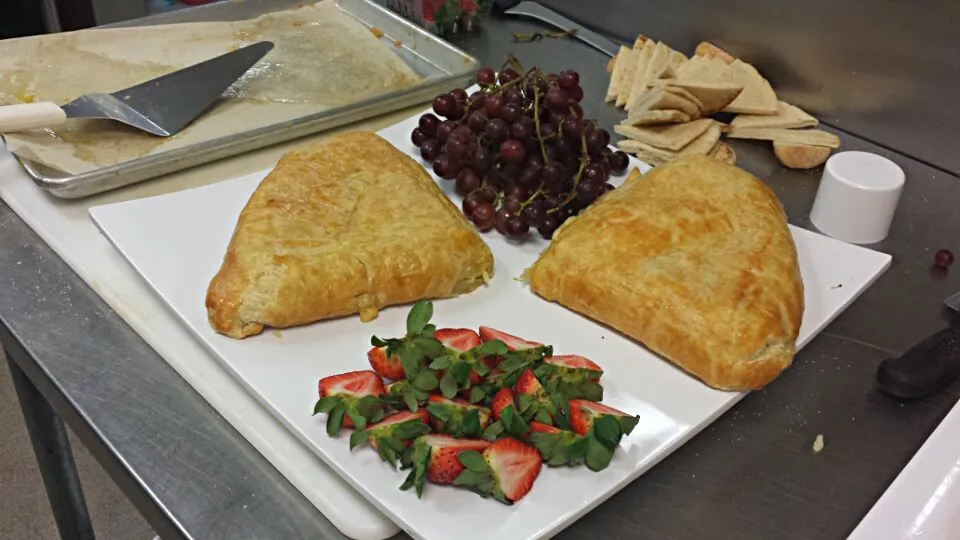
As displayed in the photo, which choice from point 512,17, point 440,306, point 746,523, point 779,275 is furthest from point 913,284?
point 512,17

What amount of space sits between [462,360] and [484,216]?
400mm

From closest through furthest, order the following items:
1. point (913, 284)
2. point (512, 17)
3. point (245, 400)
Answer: point (245, 400), point (913, 284), point (512, 17)

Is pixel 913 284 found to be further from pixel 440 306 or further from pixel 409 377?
pixel 409 377

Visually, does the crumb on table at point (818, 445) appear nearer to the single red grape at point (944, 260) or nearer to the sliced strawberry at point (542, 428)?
the sliced strawberry at point (542, 428)

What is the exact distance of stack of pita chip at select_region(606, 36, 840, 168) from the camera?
5.25 feet

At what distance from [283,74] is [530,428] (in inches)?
44.7

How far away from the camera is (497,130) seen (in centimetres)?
131

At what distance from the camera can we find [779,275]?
43.7 inches

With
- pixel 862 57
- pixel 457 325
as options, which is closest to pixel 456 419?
pixel 457 325

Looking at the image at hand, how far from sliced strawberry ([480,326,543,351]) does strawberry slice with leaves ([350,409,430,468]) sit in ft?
0.58

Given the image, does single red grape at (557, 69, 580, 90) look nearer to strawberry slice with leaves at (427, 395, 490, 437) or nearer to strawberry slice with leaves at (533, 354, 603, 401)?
strawberry slice with leaves at (533, 354, 603, 401)

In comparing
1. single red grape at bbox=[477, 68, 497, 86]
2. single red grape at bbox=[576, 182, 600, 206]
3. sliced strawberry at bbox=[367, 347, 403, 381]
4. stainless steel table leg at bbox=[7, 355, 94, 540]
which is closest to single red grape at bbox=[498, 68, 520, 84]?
single red grape at bbox=[477, 68, 497, 86]

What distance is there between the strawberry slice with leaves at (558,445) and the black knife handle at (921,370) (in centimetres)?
49

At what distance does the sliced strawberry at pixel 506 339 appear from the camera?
101cm
